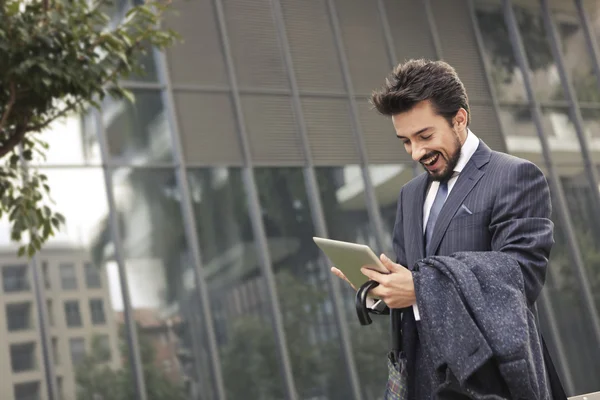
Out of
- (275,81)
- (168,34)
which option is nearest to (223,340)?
(275,81)

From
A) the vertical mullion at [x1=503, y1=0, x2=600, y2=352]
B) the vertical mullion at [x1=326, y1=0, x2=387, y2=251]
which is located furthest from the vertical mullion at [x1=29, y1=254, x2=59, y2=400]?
the vertical mullion at [x1=503, y1=0, x2=600, y2=352]

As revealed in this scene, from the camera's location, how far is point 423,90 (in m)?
2.38

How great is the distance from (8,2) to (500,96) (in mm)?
9918

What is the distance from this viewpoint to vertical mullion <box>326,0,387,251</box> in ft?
35.6

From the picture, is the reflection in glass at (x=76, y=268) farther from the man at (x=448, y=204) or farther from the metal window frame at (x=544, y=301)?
the metal window frame at (x=544, y=301)

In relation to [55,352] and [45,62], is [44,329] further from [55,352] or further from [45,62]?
[45,62]

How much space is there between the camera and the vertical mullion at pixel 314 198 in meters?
9.94

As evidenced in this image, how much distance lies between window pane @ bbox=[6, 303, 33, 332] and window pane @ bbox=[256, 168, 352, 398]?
304 centimetres

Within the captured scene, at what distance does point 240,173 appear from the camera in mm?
9930

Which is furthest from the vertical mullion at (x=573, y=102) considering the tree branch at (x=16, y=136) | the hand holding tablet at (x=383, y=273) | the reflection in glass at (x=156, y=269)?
the hand holding tablet at (x=383, y=273)

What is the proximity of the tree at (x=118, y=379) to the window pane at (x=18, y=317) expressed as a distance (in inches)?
28.7

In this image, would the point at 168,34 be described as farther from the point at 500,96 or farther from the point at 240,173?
the point at 500,96

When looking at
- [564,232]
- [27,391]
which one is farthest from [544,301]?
[27,391]

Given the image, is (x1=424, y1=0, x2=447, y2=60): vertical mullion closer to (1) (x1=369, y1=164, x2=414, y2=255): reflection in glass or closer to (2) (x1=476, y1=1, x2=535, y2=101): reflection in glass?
(2) (x1=476, y1=1, x2=535, y2=101): reflection in glass
